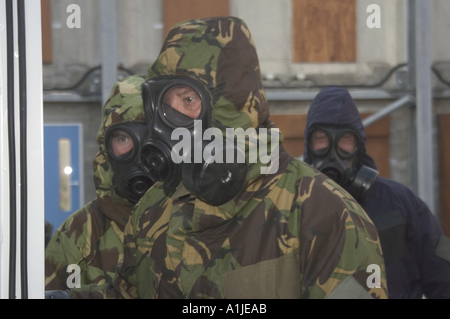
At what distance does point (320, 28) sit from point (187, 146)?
7.63 ft

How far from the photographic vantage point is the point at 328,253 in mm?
969

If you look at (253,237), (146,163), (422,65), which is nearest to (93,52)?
(422,65)

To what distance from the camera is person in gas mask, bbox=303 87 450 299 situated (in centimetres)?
175

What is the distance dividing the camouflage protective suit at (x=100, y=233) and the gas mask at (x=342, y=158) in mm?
606

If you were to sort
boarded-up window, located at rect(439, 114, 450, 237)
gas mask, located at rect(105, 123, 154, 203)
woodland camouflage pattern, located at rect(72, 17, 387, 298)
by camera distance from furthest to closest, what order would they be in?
boarded-up window, located at rect(439, 114, 450, 237) → gas mask, located at rect(105, 123, 154, 203) → woodland camouflage pattern, located at rect(72, 17, 387, 298)

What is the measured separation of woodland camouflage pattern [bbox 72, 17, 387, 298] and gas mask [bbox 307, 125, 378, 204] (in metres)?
0.77

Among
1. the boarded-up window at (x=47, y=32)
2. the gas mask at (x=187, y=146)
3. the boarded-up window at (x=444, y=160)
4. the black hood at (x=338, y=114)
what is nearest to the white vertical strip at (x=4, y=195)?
the gas mask at (x=187, y=146)

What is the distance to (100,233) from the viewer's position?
1.75m

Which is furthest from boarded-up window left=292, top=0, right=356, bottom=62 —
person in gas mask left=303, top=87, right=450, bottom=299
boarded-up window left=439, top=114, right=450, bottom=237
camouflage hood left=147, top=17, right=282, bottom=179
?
camouflage hood left=147, top=17, right=282, bottom=179

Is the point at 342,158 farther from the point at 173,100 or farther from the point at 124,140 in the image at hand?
the point at 173,100

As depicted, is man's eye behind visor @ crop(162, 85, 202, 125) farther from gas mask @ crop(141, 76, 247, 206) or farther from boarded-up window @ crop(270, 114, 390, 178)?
boarded-up window @ crop(270, 114, 390, 178)

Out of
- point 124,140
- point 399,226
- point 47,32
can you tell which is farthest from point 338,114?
point 47,32

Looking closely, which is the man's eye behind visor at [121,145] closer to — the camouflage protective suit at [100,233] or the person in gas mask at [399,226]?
the camouflage protective suit at [100,233]

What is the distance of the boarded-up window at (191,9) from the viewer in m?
3.12
